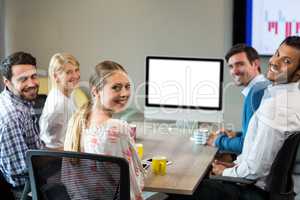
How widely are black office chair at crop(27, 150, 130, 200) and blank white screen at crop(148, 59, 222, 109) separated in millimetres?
1824

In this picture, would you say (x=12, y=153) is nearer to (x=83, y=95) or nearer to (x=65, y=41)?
(x=83, y=95)

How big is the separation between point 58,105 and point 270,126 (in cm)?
133

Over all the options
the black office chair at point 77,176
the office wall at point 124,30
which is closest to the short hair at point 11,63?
the black office chair at point 77,176

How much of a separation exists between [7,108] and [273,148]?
4.76 ft

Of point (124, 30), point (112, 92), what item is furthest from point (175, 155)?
point (124, 30)

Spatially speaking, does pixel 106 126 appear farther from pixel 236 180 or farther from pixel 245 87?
pixel 245 87

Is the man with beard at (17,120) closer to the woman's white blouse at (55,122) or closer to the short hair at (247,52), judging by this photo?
the woman's white blouse at (55,122)

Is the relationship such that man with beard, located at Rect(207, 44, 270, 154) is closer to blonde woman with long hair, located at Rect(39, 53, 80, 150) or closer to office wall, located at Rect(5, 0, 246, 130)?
blonde woman with long hair, located at Rect(39, 53, 80, 150)

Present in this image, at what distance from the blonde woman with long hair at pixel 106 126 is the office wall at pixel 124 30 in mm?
2748

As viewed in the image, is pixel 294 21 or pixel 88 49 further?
pixel 88 49

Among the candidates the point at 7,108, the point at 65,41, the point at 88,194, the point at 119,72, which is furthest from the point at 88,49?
the point at 88,194

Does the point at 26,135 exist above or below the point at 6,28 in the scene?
below

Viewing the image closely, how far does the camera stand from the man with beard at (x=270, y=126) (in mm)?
2850

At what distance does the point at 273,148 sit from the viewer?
9.38ft
